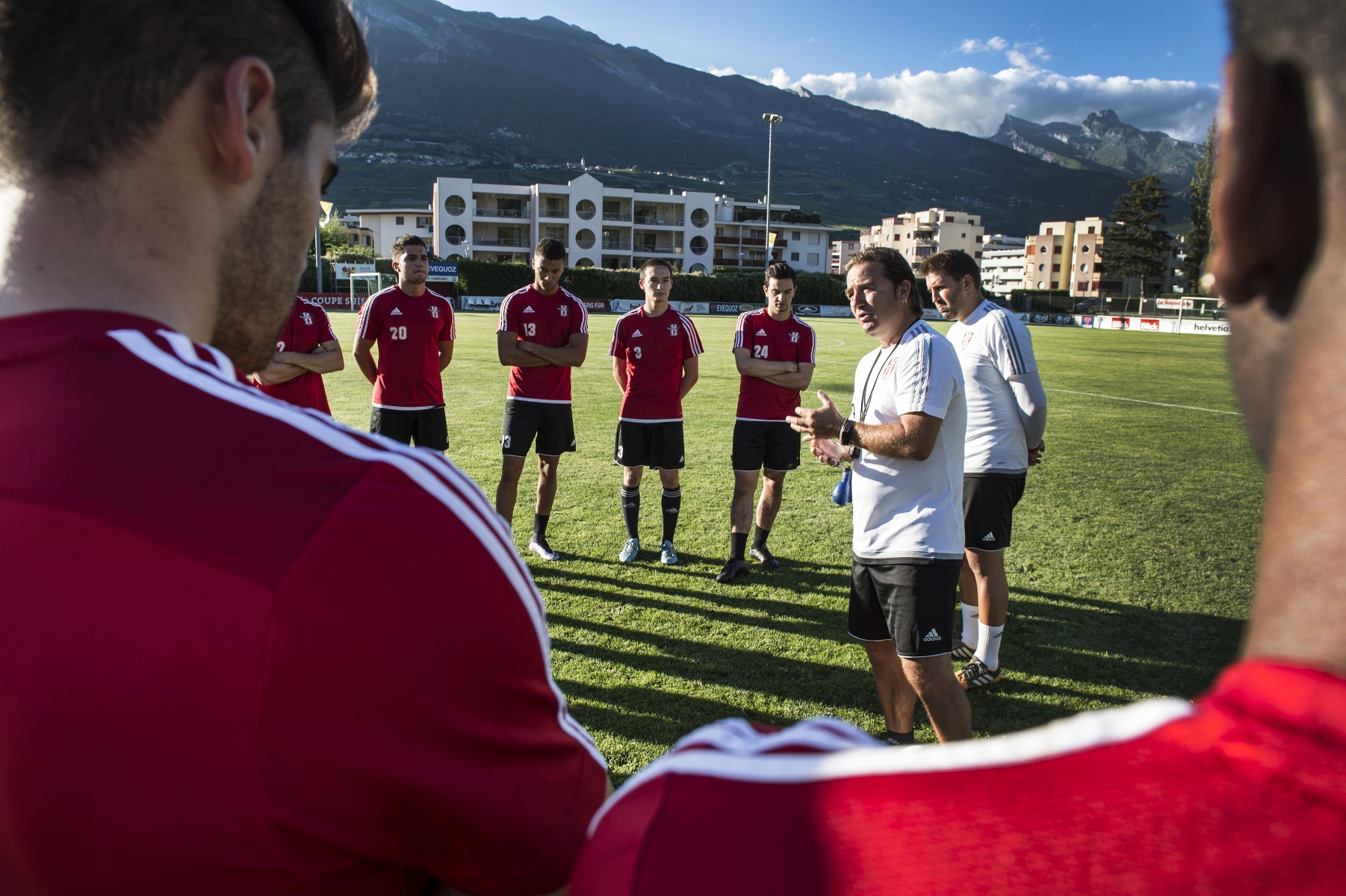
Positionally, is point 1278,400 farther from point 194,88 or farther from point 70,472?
point 194,88

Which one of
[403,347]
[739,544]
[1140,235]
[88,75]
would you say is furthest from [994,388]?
[1140,235]

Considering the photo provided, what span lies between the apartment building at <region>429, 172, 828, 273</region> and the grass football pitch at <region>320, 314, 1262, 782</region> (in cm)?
7935

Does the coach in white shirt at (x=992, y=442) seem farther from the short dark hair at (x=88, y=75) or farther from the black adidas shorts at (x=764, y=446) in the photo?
the short dark hair at (x=88, y=75)

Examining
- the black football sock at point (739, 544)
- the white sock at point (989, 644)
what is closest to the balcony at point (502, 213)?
the black football sock at point (739, 544)

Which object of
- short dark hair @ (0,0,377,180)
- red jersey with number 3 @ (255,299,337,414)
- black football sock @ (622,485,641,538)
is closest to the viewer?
short dark hair @ (0,0,377,180)

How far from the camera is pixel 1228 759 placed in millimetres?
432

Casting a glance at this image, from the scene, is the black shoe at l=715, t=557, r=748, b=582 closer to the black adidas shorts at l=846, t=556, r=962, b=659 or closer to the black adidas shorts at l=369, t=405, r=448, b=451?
the black adidas shorts at l=846, t=556, r=962, b=659

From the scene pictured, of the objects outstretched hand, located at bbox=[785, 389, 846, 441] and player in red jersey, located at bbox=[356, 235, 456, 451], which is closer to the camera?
outstretched hand, located at bbox=[785, 389, 846, 441]

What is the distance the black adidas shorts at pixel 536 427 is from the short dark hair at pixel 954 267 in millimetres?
3687

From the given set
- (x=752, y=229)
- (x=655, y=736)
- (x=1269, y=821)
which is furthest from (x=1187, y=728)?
(x=752, y=229)

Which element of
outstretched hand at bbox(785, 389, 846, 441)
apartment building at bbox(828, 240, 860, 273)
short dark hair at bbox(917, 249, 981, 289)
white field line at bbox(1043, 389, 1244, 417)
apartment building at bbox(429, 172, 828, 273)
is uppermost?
apartment building at bbox(828, 240, 860, 273)

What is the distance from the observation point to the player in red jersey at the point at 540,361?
7.65 meters

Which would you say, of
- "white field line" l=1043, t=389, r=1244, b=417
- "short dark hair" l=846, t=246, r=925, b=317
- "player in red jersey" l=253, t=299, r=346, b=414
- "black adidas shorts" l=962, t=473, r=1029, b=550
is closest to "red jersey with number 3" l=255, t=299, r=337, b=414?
"player in red jersey" l=253, t=299, r=346, b=414

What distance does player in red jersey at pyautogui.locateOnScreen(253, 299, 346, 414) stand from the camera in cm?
664
